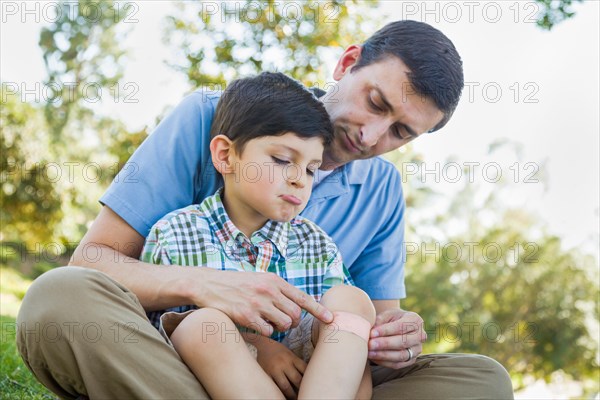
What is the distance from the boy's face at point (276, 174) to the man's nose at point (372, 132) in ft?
1.08

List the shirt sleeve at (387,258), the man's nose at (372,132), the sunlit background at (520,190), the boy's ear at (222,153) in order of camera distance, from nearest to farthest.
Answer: the boy's ear at (222,153)
the man's nose at (372,132)
the shirt sleeve at (387,258)
the sunlit background at (520,190)

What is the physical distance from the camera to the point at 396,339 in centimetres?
204

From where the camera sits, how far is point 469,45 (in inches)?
363

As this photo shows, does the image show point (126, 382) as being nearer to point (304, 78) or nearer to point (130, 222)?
point (130, 222)

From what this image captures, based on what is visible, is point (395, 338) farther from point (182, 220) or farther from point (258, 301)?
point (182, 220)

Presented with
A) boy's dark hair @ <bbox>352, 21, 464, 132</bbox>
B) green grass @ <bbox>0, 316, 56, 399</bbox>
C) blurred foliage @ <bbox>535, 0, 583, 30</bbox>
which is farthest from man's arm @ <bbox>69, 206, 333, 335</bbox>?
blurred foliage @ <bbox>535, 0, 583, 30</bbox>

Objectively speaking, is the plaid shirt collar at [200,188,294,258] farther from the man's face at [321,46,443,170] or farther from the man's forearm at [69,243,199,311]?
the man's face at [321,46,443,170]

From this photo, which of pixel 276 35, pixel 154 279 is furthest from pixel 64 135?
pixel 154 279

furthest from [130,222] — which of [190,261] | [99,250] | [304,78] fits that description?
[304,78]

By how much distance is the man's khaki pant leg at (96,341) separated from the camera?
170 cm

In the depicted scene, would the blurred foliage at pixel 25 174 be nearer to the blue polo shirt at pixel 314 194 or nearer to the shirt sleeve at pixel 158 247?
the blue polo shirt at pixel 314 194

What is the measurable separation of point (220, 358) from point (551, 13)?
3446mm

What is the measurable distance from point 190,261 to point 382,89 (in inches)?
37.2

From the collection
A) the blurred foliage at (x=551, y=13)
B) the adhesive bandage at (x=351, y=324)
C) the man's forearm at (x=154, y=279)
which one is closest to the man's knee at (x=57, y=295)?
the man's forearm at (x=154, y=279)
